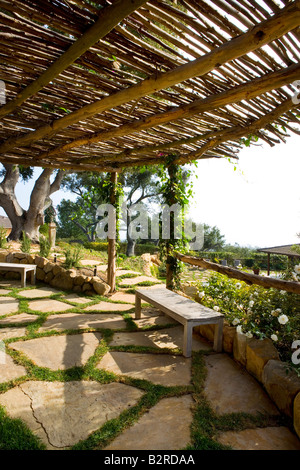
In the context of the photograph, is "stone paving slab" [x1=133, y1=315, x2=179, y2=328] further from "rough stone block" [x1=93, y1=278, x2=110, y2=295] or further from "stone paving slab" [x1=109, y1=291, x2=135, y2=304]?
"rough stone block" [x1=93, y1=278, x2=110, y2=295]

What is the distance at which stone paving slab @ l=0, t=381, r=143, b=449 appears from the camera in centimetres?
187

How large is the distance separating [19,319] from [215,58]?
3902 mm

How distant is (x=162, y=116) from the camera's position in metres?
2.68

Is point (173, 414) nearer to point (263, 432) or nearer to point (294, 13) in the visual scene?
point (263, 432)

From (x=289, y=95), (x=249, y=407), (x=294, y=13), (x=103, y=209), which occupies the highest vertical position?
(x=289, y=95)

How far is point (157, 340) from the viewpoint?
351cm

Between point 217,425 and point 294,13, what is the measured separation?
250cm

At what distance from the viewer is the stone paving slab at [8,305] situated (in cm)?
427

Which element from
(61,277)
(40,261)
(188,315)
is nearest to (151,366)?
(188,315)

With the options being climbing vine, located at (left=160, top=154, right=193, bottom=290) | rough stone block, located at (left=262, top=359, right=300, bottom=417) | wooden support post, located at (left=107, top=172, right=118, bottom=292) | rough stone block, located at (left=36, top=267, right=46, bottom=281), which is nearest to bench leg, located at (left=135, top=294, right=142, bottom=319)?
climbing vine, located at (left=160, top=154, right=193, bottom=290)

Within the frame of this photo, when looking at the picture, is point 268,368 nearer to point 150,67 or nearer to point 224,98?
point 224,98

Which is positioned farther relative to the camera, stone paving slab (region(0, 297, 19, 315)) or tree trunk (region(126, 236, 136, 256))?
tree trunk (region(126, 236, 136, 256))

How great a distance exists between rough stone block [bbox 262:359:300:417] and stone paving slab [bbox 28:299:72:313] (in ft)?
10.4

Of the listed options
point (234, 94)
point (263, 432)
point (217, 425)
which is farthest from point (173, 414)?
point (234, 94)
